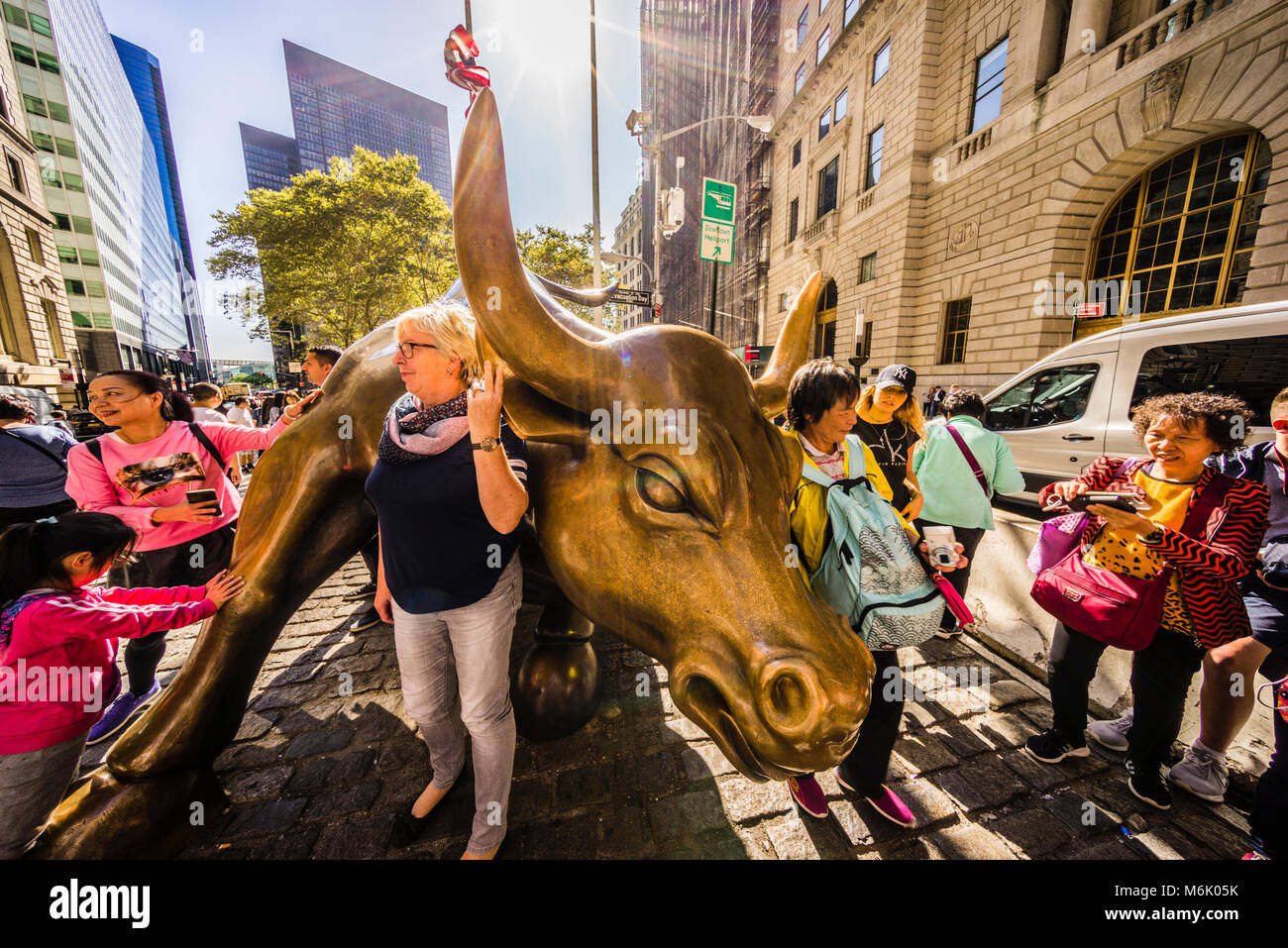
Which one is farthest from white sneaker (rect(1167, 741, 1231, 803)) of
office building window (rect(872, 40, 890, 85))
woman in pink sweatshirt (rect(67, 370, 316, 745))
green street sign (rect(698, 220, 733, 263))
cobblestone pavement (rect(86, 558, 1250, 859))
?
office building window (rect(872, 40, 890, 85))

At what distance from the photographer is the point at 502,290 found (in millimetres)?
1482

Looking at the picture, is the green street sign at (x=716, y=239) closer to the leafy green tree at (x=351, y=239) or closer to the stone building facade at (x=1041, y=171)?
the stone building facade at (x=1041, y=171)

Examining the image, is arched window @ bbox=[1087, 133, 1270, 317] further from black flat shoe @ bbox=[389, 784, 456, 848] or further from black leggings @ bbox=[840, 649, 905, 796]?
black flat shoe @ bbox=[389, 784, 456, 848]

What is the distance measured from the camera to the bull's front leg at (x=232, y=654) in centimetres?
194

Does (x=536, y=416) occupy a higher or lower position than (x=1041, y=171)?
lower

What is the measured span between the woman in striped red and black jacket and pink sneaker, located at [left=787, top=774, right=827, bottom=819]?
1338 millimetres

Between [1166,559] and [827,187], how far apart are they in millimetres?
24571

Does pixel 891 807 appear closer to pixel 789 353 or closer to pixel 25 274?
pixel 789 353

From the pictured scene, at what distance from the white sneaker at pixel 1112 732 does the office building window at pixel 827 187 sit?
2295cm

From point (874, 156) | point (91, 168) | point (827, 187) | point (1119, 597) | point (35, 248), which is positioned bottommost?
point (1119, 597)

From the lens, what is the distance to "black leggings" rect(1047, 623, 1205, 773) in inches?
90.4

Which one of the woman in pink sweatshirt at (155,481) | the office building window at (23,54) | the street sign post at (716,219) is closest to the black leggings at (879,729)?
the woman in pink sweatshirt at (155,481)

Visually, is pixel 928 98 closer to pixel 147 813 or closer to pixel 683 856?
pixel 683 856

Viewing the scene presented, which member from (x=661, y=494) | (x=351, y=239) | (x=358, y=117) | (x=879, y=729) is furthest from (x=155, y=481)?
(x=358, y=117)
